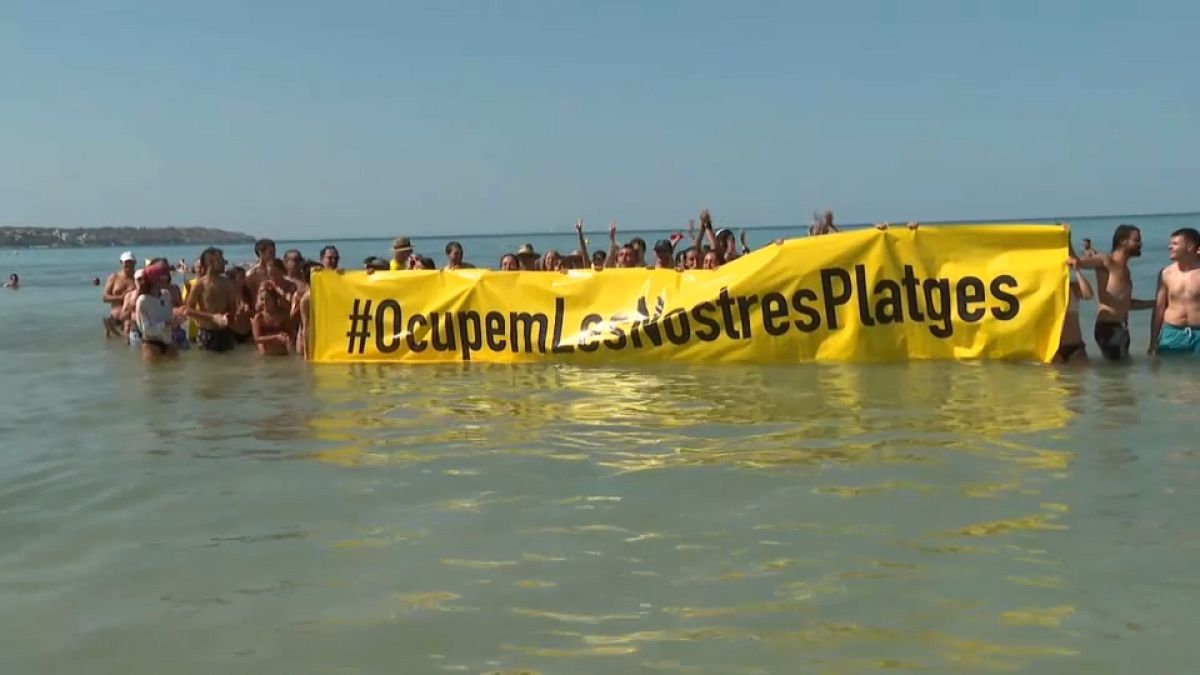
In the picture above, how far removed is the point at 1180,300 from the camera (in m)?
9.66

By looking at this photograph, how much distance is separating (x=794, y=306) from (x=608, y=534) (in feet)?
17.8

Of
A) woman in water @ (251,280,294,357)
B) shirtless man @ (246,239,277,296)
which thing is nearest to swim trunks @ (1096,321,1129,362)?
woman in water @ (251,280,294,357)

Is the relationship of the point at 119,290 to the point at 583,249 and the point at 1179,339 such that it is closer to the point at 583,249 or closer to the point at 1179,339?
the point at 583,249

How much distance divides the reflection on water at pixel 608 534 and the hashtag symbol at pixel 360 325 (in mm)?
2837

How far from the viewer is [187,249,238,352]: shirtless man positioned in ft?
43.0

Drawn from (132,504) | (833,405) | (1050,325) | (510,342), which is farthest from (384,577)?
(1050,325)

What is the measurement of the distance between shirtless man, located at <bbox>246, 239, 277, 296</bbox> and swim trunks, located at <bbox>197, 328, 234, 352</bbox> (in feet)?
2.04

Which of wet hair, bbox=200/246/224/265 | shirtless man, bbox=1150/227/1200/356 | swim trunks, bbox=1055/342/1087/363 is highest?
wet hair, bbox=200/246/224/265

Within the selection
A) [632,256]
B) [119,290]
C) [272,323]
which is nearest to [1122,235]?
[632,256]

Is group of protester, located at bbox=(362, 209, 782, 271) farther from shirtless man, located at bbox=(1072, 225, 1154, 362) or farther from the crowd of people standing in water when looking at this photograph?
shirtless man, located at bbox=(1072, 225, 1154, 362)

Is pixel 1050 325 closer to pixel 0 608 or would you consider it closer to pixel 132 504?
pixel 132 504

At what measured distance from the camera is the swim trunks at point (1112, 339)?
993 centimetres

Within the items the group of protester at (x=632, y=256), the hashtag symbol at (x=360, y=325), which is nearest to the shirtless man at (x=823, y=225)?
the group of protester at (x=632, y=256)

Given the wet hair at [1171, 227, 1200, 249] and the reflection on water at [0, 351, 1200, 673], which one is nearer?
the reflection on water at [0, 351, 1200, 673]
